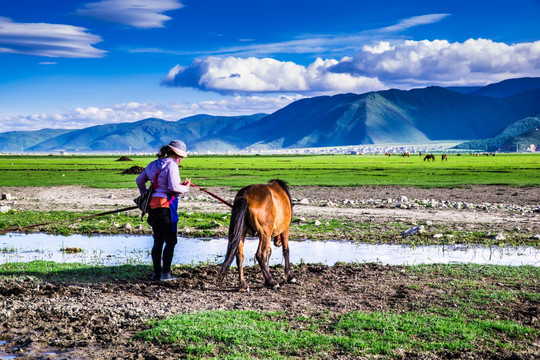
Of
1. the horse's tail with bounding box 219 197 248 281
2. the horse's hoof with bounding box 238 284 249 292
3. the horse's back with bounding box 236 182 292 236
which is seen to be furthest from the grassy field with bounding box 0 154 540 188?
the horse's hoof with bounding box 238 284 249 292

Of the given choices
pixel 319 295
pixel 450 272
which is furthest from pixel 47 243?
pixel 450 272

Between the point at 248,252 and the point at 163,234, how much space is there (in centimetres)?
477

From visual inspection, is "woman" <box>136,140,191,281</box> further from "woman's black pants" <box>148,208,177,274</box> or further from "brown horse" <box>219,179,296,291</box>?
"brown horse" <box>219,179,296,291</box>

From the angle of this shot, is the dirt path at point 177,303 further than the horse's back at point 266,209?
No

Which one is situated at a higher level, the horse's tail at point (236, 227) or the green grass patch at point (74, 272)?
the horse's tail at point (236, 227)

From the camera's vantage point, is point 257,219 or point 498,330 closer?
point 498,330

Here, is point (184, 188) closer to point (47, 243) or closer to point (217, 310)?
point (217, 310)

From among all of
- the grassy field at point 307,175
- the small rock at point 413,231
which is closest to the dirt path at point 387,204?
the small rock at point 413,231

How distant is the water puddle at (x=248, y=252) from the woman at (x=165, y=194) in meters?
2.11

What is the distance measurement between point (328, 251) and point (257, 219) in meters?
5.33

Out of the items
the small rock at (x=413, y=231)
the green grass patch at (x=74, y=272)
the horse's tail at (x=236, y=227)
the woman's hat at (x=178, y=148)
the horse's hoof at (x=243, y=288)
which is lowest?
the horse's hoof at (x=243, y=288)

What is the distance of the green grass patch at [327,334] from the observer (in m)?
6.69

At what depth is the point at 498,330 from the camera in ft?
24.4

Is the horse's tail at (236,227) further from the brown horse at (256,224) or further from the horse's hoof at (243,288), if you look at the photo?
the horse's hoof at (243,288)
